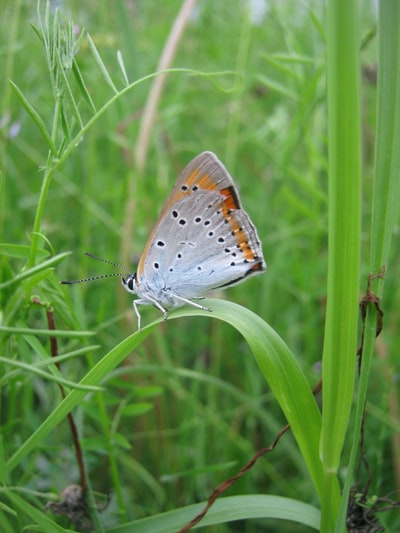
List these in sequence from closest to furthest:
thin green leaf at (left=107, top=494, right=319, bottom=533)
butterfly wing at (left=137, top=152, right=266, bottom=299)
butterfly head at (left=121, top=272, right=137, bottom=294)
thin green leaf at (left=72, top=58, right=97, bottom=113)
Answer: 1. thin green leaf at (left=72, top=58, right=97, bottom=113)
2. thin green leaf at (left=107, top=494, right=319, bottom=533)
3. butterfly wing at (left=137, top=152, right=266, bottom=299)
4. butterfly head at (left=121, top=272, right=137, bottom=294)

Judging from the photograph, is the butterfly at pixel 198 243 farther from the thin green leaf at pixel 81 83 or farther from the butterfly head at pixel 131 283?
the thin green leaf at pixel 81 83

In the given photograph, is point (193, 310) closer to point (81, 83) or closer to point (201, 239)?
point (201, 239)

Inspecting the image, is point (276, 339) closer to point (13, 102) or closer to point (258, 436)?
point (258, 436)

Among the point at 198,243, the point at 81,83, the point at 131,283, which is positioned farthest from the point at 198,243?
the point at 81,83

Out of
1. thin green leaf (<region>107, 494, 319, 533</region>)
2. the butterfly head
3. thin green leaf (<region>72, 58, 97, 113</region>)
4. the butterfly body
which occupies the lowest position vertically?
thin green leaf (<region>107, 494, 319, 533</region>)

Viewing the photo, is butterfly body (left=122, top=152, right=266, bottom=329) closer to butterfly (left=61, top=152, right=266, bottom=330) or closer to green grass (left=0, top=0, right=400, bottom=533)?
butterfly (left=61, top=152, right=266, bottom=330)

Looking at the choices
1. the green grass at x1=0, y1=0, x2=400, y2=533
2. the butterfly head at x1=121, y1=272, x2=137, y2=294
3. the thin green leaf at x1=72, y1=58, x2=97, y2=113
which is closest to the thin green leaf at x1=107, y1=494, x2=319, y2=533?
the green grass at x1=0, y1=0, x2=400, y2=533

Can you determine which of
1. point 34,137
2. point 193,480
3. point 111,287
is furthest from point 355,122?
point 34,137
